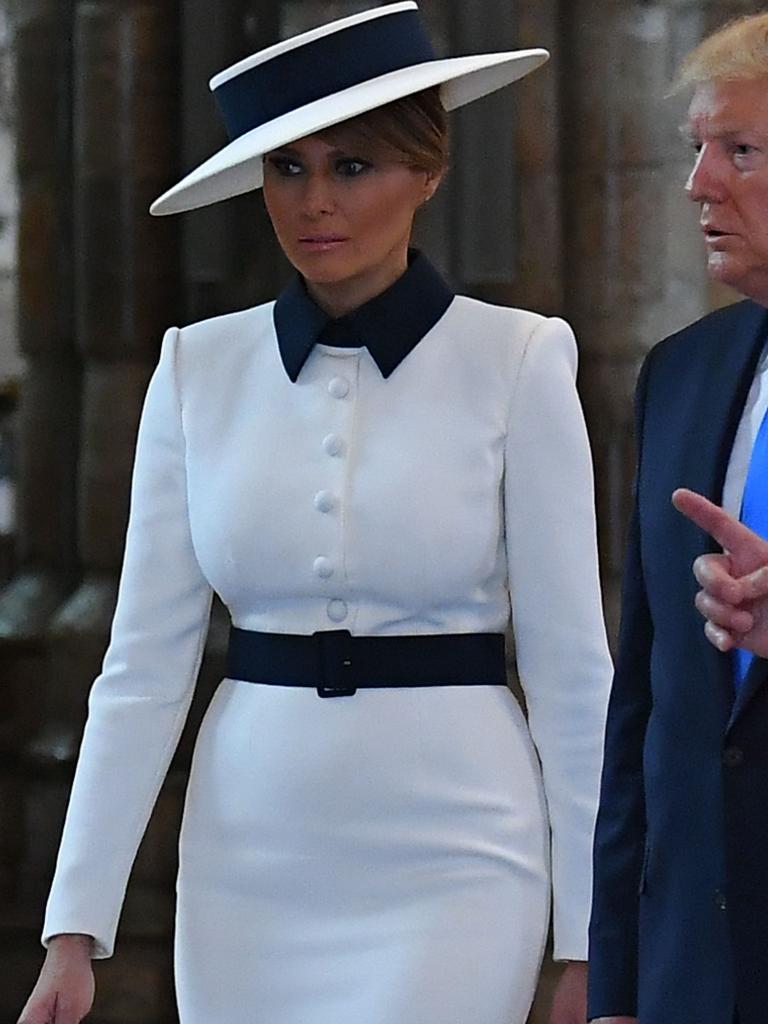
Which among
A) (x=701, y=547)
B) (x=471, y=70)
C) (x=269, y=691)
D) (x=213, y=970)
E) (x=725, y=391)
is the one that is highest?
(x=471, y=70)

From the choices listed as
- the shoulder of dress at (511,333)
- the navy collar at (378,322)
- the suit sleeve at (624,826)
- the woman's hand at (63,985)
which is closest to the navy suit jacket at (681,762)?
the suit sleeve at (624,826)

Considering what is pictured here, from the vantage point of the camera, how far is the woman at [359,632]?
7.00ft

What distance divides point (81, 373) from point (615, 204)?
3.48 ft

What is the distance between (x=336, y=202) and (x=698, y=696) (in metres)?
0.67

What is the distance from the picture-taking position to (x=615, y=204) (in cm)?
373

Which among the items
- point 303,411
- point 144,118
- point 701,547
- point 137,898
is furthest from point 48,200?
point 701,547

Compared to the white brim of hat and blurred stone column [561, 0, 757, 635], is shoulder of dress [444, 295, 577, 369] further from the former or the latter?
blurred stone column [561, 0, 757, 635]

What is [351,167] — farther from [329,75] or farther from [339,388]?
[339,388]

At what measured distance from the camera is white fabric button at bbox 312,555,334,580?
7.08 ft

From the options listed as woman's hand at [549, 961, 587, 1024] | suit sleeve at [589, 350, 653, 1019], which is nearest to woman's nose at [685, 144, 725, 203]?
suit sleeve at [589, 350, 653, 1019]

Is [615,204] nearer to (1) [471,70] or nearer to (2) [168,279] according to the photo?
(2) [168,279]

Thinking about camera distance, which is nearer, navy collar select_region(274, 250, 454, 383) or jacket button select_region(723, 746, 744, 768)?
jacket button select_region(723, 746, 744, 768)

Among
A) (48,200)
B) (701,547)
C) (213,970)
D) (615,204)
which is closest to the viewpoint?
(701,547)

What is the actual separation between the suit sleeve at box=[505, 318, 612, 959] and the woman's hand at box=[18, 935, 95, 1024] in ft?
1.65
